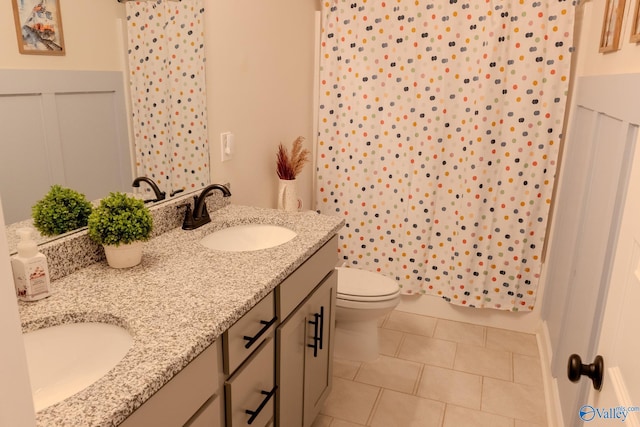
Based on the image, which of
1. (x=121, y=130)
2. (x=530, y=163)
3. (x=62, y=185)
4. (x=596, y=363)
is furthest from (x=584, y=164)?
(x=62, y=185)

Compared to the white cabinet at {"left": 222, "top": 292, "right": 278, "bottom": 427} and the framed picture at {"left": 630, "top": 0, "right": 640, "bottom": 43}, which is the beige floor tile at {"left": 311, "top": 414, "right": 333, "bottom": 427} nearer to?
the white cabinet at {"left": 222, "top": 292, "right": 278, "bottom": 427}

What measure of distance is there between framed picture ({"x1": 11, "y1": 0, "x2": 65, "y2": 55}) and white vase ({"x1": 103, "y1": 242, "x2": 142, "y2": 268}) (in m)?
0.56

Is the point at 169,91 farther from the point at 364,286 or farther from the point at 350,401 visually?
the point at 350,401

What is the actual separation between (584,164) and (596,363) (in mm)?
1414

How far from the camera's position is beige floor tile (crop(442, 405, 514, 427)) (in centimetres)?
220

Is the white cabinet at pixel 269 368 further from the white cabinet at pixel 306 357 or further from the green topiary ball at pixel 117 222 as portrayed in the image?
the green topiary ball at pixel 117 222

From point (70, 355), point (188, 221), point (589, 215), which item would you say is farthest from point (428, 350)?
point (70, 355)

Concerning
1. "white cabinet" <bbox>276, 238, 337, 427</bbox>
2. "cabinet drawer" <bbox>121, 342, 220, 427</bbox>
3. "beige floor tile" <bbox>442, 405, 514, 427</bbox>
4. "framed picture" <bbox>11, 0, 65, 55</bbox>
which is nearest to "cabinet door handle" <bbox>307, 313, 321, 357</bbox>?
"white cabinet" <bbox>276, 238, 337, 427</bbox>

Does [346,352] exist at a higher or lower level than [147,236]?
lower

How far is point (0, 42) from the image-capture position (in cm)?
117

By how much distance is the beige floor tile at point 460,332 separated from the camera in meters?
2.92

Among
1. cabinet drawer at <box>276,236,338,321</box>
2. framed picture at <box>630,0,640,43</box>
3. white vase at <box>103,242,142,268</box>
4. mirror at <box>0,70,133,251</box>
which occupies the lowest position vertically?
cabinet drawer at <box>276,236,338,321</box>

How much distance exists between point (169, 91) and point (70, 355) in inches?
40.9

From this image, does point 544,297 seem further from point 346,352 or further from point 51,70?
point 51,70
